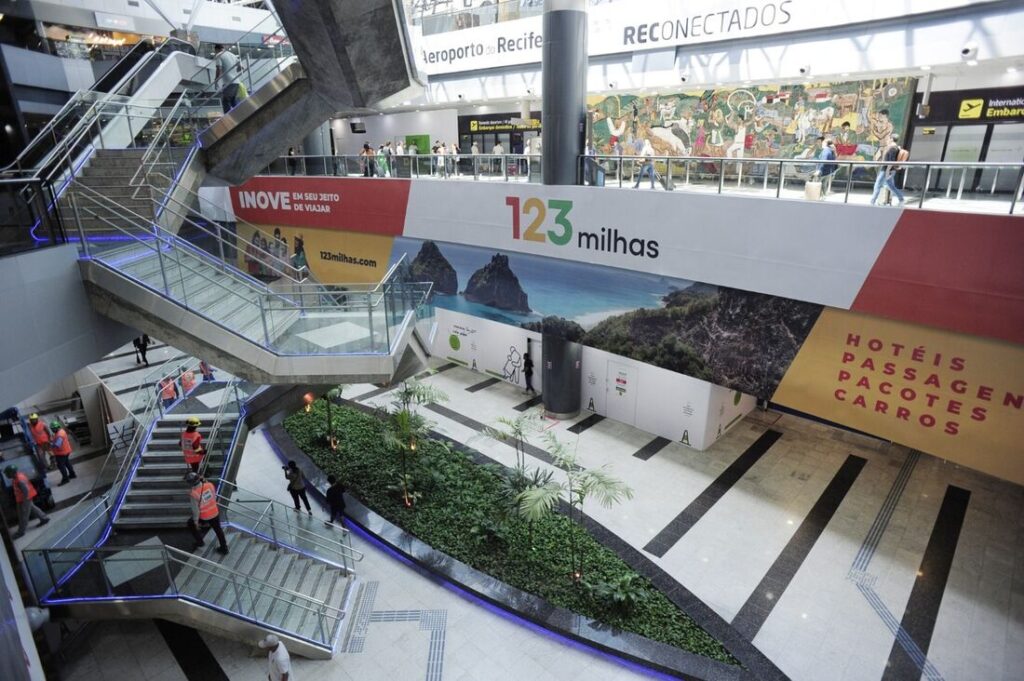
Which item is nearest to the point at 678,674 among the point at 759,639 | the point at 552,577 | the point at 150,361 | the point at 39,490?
the point at 759,639

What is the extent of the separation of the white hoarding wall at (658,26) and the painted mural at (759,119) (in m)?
1.76

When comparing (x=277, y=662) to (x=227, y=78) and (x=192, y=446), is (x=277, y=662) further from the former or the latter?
(x=227, y=78)

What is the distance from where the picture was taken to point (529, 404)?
14430 millimetres

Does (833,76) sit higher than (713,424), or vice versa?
(833,76)

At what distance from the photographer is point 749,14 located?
11625mm

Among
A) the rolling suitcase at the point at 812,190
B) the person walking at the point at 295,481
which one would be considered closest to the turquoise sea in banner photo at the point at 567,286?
the rolling suitcase at the point at 812,190

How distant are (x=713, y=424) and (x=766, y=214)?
5.26 metres

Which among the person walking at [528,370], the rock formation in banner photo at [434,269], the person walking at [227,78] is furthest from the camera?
the person walking at [528,370]

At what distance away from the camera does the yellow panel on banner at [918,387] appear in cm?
691

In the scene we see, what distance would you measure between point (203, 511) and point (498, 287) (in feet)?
27.4

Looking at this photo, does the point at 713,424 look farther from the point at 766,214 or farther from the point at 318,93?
the point at 318,93

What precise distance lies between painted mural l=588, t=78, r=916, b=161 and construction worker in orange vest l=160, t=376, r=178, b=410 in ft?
35.1

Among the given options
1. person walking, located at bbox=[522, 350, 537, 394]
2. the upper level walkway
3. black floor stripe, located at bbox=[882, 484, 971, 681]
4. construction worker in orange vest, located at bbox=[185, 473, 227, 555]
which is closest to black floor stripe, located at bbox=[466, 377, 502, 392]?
person walking, located at bbox=[522, 350, 537, 394]

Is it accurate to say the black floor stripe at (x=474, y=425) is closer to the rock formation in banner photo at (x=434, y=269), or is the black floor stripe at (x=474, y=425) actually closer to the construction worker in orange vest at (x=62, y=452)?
the rock formation in banner photo at (x=434, y=269)
